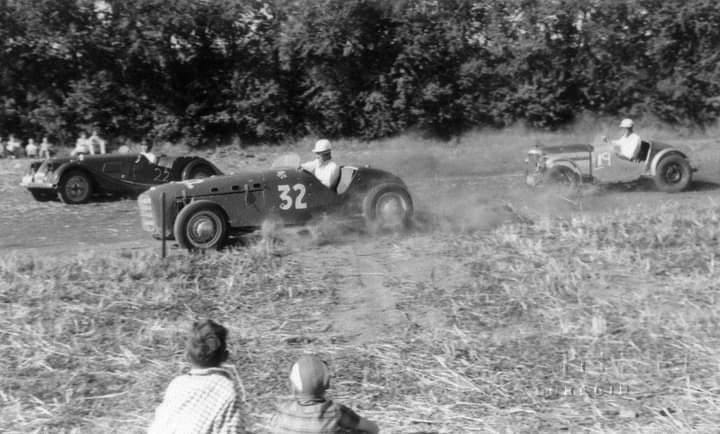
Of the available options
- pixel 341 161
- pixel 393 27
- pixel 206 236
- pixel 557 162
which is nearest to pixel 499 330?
pixel 206 236

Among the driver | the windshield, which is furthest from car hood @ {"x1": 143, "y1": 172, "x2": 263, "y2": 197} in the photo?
the driver

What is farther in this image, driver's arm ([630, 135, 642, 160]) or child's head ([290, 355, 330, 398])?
driver's arm ([630, 135, 642, 160])

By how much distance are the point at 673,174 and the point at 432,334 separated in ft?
33.9

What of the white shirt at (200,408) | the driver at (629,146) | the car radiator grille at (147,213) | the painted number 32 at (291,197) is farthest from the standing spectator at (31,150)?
the white shirt at (200,408)

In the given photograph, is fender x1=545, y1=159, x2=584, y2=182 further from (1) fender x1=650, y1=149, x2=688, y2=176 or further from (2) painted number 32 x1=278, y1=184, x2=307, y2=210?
(2) painted number 32 x1=278, y1=184, x2=307, y2=210

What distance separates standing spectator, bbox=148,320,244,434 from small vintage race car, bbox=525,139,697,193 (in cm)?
1266

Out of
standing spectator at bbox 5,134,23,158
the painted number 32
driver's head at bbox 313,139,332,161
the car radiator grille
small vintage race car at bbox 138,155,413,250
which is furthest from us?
standing spectator at bbox 5,134,23,158

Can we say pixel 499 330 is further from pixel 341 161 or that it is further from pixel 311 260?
pixel 341 161

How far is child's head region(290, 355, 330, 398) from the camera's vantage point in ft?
15.5

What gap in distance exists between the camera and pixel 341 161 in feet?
77.8

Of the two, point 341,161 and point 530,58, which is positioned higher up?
point 530,58

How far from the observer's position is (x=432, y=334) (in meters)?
8.77

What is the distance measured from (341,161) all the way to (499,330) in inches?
594

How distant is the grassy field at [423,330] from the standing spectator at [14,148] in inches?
520
